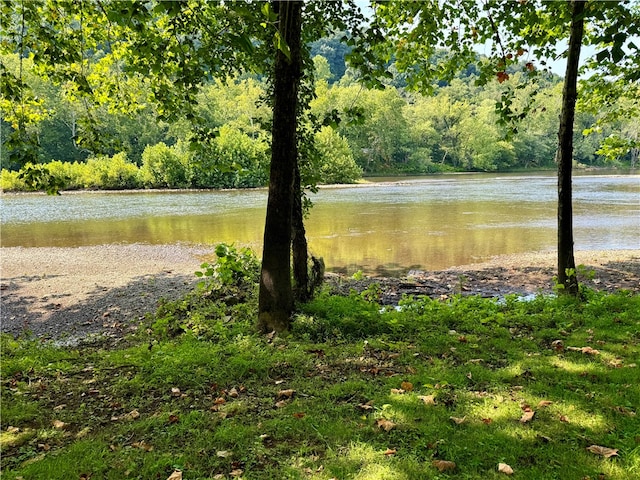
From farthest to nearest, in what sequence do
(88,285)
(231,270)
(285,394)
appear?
(88,285), (231,270), (285,394)

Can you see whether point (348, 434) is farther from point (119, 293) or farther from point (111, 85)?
point (119, 293)

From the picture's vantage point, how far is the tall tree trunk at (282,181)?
5410 mm

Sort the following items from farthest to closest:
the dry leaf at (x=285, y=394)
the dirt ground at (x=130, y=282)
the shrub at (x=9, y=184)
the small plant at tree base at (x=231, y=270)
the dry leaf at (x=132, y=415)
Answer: the shrub at (x=9, y=184), the dirt ground at (x=130, y=282), the small plant at tree base at (x=231, y=270), the dry leaf at (x=285, y=394), the dry leaf at (x=132, y=415)

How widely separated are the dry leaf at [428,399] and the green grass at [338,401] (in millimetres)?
22

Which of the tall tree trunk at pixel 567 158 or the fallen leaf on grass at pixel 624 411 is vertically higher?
the tall tree trunk at pixel 567 158

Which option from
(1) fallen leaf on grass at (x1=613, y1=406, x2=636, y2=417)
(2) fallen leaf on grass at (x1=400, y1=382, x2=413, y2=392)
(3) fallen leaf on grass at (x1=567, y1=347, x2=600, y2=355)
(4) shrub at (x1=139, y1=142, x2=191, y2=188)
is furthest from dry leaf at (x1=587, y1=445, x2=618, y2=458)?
(4) shrub at (x1=139, y1=142, x2=191, y2=188)

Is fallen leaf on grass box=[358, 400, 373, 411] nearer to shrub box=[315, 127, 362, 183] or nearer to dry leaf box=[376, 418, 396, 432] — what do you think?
dry leaf box=[376, 418, 396, 432]

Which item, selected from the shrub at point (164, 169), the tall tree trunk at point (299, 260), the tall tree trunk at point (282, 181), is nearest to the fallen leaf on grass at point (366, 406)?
the tall tree trunk at point (282, 181)

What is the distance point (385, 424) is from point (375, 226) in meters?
19.8

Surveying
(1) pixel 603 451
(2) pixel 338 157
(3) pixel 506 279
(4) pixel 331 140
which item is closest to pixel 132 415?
(1) pixel 603 451

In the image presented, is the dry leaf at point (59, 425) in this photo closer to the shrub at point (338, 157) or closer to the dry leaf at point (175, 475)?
the dry leaf at point (175, 475)

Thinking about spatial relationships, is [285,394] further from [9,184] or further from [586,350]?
[9,184]

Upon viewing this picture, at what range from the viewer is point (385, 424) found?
11.8 feet

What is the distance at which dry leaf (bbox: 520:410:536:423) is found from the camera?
140 inches
